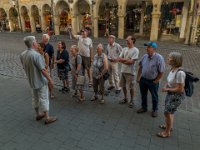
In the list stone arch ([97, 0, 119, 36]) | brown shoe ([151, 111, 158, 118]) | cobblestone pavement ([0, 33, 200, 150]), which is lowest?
cobblestone pavement ([0, 33, 200, 150])

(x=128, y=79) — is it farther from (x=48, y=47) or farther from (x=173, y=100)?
(x=48, y=47)

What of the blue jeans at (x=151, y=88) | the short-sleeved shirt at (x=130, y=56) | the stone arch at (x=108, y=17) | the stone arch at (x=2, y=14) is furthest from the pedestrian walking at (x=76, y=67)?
the stone arch at (x=2, y=14)

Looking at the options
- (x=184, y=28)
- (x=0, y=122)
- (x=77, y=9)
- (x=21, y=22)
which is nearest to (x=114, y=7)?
(x=77, y=9)

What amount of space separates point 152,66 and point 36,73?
2.59 meters

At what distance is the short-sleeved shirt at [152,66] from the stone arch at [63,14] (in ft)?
67.1

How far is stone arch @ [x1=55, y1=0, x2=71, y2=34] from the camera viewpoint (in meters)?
22.3

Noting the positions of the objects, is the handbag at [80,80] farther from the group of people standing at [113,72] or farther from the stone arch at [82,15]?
the stone arch at [82,15]

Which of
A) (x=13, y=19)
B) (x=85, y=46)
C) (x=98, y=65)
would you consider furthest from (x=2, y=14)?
(x=98, y=65)

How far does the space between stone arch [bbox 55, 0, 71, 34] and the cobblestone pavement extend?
1868 cm

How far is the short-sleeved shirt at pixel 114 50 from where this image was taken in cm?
559

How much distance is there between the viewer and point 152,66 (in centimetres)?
406

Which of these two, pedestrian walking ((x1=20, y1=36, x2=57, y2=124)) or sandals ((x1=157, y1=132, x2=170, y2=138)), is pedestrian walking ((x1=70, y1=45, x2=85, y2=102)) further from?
sandals ((x1=157, y1=132, x2=170, y2=138))

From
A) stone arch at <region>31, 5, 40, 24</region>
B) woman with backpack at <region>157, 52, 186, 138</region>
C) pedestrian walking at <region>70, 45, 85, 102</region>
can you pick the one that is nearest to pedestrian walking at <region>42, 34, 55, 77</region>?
pedestrian walking at <region>70, 45, 85, 102</region>

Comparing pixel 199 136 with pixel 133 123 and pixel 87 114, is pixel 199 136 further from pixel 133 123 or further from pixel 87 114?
pixel 87 114
